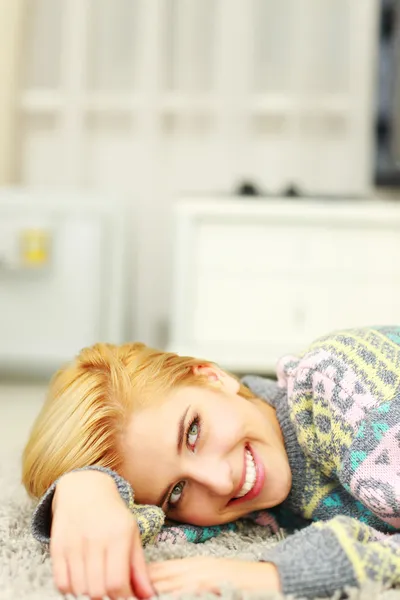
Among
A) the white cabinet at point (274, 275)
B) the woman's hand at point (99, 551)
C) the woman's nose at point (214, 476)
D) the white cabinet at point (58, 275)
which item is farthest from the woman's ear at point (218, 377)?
the white cabinet at point (58, 275)

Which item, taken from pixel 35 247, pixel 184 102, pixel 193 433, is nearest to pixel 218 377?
pixel 193 433

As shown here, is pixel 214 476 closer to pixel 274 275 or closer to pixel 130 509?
pixel 130 509

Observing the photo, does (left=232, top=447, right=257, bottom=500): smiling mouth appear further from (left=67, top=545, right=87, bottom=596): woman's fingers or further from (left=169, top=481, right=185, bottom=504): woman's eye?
(left=67, top=545, right=87, bottom=596): woman's fingers

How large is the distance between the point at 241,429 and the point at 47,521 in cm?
21

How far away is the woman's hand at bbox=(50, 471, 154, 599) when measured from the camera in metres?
0.56

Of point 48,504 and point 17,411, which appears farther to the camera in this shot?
point 17,411

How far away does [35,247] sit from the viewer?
7.44 ft

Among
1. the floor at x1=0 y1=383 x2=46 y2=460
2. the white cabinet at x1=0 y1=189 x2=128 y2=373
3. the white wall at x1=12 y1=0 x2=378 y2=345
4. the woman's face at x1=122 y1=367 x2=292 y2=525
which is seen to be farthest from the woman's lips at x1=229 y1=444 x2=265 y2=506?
the white wall at x1=12 y1=0 x2=378 y2=345

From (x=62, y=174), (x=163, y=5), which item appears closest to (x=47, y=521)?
(x=62, y=174)

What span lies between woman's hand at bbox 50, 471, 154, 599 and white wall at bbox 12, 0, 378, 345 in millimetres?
2115

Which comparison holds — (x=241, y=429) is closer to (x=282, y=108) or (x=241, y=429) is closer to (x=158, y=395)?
(x=158, y=395)

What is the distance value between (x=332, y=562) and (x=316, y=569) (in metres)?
0.01

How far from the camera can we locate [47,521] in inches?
26.9

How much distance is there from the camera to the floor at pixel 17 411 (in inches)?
54.4
